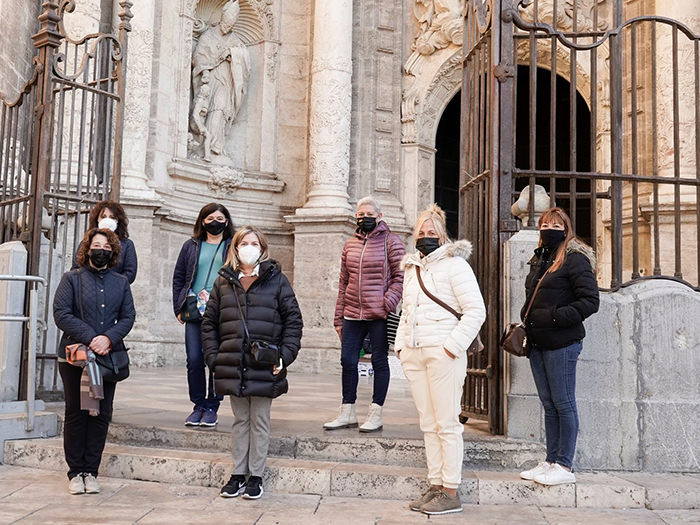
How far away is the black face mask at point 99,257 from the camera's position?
16.8ft

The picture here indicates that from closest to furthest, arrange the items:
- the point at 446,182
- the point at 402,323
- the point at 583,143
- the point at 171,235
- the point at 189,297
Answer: the point at 402,323, the point at 189,297, the point at 171,235, the point at 446,182, the point at 583,143

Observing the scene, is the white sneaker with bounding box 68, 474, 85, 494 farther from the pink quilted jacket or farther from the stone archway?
the stone archway

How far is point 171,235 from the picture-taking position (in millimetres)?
12664

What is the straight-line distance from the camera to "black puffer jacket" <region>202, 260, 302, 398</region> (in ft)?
15.6

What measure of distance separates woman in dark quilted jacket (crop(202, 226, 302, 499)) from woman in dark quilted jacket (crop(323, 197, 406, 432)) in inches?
38.6

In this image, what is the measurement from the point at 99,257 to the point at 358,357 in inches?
77.8

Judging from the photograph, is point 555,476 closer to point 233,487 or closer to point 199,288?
point 233,487

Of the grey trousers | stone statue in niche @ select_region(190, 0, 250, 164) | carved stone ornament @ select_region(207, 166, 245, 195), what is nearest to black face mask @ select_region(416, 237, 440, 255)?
the grey trousers

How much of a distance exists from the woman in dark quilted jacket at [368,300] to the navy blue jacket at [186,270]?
977mm

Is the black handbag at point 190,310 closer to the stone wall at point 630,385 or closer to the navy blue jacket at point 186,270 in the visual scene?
the navy blue jacket at point 186,270

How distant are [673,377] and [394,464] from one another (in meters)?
2.05

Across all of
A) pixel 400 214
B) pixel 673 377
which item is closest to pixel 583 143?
pixel 400 214

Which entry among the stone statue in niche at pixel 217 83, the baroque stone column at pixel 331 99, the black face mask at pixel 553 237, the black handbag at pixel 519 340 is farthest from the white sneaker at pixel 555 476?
the stone statue in niche at pixel 217 83

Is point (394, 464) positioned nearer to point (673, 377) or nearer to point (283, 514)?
point (283, 514)
